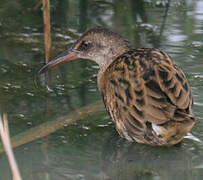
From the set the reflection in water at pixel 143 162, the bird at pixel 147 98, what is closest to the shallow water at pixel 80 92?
the reflection in water at pixel 143 162

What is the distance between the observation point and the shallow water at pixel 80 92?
14.7 feet

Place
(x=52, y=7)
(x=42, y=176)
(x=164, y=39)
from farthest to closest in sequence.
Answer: (x=52, y=7) → (x=164, y=39) → (x=42, y=176)

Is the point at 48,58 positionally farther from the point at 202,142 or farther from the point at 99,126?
the point at 202,142

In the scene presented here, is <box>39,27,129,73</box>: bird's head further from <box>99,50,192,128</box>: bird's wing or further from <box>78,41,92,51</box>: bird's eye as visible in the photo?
<box>99,50,192,128</box>: bird's wing

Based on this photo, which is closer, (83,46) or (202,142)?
(202,142)

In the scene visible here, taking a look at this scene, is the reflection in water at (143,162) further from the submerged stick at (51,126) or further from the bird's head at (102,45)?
the bird's head at (102,45)

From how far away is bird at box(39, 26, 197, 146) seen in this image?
4.50 m

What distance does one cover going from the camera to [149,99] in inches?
181

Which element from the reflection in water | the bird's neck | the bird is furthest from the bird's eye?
the reflection in water

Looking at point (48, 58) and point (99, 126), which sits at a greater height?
point (48, 58)

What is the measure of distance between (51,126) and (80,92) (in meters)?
0.77

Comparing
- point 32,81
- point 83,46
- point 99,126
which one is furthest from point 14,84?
point 99,126

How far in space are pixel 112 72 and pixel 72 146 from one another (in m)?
0.85

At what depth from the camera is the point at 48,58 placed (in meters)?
6.14
